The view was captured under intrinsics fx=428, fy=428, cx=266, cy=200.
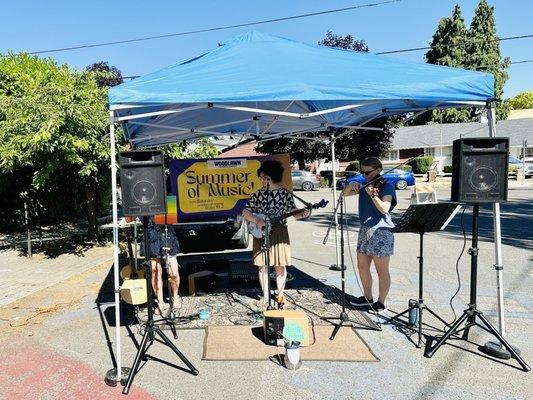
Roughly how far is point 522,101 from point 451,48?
51386 mm

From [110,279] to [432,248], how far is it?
583 centimetres

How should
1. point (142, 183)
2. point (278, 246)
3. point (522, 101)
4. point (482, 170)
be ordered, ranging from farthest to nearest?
1. point (522, 101)
2. point (278, 246)
3. point (482, 170)
4. point (142, 183)

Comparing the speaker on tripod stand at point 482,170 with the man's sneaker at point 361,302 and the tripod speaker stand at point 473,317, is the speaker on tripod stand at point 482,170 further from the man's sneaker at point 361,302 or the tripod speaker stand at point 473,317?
the man's sneaker at point 361,302

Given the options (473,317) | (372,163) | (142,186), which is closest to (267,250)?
(372,163)

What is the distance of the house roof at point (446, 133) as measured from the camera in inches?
1583

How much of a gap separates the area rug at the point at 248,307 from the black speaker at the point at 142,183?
1.63m

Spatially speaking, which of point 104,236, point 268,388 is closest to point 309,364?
point 268,388

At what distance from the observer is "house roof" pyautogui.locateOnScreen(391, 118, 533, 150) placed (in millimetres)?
40219

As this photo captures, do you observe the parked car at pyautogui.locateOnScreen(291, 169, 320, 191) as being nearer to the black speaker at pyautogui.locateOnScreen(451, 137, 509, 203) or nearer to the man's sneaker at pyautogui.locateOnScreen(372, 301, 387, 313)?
the man's sneaker at pyautogui.locateOnScreen(372, 301, 387, 313)

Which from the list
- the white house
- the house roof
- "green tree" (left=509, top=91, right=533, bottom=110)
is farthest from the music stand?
"green tree" (left=509, top=91, right=533, bottom=110)

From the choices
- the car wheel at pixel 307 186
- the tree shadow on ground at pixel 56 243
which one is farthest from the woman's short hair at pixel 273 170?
the car wheel at pixel 307 186

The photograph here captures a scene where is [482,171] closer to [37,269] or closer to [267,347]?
[267,347]

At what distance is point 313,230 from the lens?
35.2 feet

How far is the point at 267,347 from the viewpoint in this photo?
398 cm
